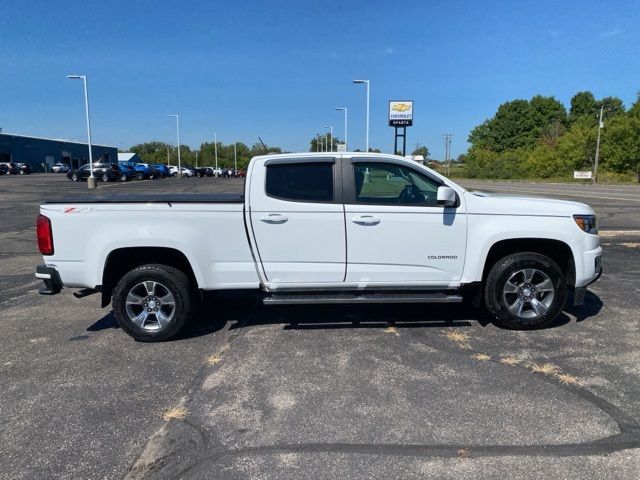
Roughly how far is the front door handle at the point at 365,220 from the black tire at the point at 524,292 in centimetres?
137

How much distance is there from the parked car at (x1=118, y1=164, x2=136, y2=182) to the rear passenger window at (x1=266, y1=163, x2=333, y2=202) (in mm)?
44009

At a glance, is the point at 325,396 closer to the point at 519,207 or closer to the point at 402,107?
the point at 519,207

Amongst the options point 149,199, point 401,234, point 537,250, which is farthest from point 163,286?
point 537,250

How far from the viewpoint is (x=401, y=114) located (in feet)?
122

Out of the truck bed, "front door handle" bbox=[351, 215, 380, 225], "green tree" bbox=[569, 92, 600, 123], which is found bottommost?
"front door handle" bbox=[351, 215, 380, 225]

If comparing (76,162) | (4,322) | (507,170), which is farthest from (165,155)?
(4,322)

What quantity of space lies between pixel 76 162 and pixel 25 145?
1613cm

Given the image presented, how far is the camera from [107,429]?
342 cm

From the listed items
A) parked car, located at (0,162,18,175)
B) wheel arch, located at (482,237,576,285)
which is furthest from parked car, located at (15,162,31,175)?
wheel arch, located at (482,237,576,285)

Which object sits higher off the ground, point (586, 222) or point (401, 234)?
point (586, 222)

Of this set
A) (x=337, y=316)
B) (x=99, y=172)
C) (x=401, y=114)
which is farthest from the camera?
(x=99, y=172)

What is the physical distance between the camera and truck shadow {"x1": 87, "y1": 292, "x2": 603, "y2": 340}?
5504 millimetres

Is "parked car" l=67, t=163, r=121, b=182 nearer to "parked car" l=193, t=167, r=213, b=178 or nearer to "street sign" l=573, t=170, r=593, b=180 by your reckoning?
"parked car" l=193, t=167, r=213, b=178

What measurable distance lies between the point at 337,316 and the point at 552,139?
9109 cm
